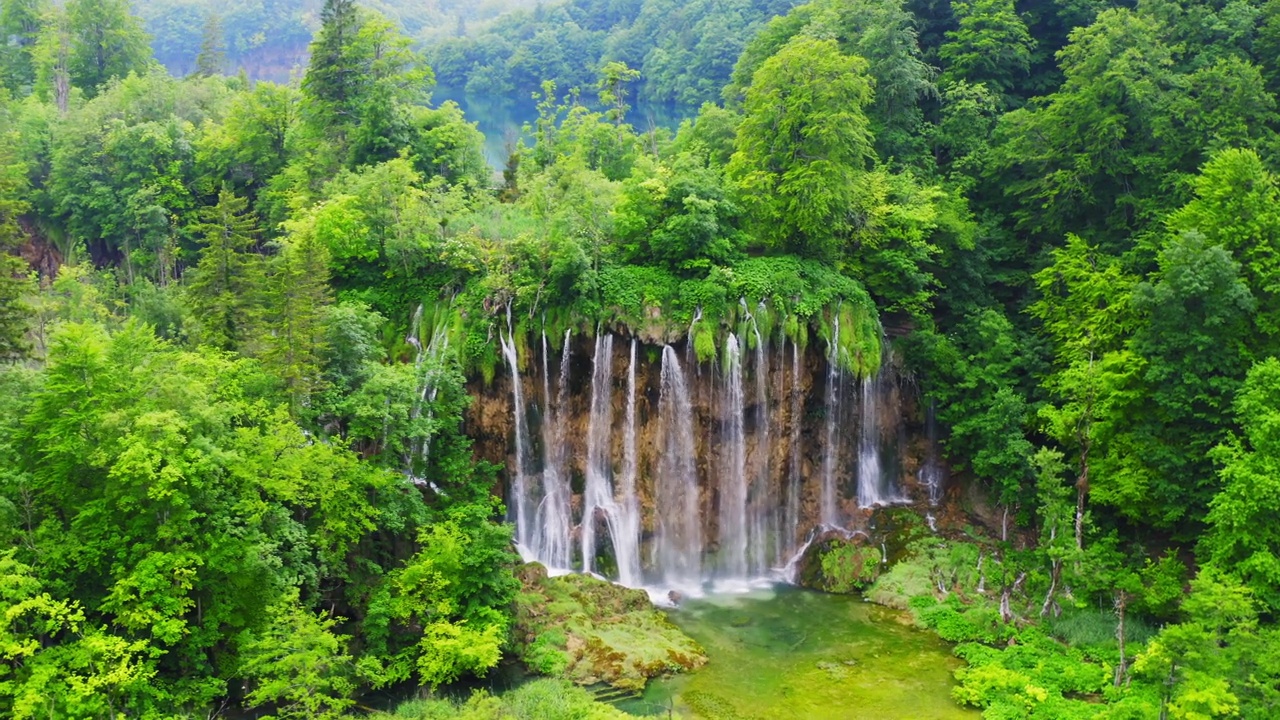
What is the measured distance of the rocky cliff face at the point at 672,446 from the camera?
25234mm

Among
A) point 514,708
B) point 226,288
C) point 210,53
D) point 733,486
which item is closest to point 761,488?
point 733,486

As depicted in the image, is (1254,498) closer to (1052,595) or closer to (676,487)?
(1052,595)

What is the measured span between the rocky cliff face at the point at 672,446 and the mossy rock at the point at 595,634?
2480 millimetres

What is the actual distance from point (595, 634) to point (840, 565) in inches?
315

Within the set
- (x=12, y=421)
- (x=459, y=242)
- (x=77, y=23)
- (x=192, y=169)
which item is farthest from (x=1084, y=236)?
(x=77, y=23)

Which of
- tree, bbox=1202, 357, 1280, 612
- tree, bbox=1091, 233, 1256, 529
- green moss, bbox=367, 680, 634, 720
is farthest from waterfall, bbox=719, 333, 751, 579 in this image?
tree, bbox=1202, 357, 1280, 612

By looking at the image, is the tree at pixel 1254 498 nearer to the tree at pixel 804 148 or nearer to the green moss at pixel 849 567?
the green moss at pixel 849 567

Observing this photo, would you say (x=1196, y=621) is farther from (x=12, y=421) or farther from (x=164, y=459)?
(x=12, y=421)

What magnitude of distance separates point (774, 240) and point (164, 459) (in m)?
17.8

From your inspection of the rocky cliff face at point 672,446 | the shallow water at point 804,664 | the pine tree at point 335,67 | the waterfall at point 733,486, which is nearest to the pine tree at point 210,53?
the pine tree at point 335,67

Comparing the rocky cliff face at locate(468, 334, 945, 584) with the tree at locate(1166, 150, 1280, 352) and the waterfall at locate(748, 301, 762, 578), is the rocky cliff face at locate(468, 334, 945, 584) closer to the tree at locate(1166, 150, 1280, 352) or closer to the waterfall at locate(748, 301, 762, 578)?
the waterfall at locate(748, 301, 762, 578)

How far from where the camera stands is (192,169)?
36781mm

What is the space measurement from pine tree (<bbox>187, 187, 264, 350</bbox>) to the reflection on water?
38.1 metres

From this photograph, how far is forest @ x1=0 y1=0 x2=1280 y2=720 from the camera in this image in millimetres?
16375
